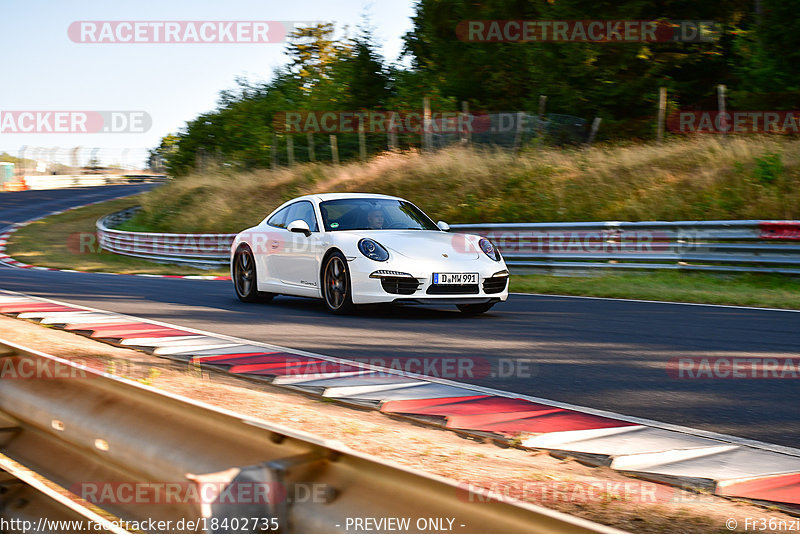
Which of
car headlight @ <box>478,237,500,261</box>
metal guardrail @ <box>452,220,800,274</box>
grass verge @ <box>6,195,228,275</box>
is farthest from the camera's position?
grass verge @ <box>6,195,228,275</box>

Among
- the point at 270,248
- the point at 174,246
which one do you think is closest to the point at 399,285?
the point at 270,248

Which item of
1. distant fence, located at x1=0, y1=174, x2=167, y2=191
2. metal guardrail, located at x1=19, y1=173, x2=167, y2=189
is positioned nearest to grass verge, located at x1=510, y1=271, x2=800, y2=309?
distant fence, located at x1=0, y1=174, x2=167, y2=191

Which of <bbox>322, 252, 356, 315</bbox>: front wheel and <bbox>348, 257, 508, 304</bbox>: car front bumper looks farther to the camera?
<bbox>322, 252, 356, 315</bbox>: front wheel

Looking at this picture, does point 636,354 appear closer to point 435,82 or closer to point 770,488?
point 770,488

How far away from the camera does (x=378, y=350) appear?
6.74 meters

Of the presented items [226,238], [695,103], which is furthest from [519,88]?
[226,238]

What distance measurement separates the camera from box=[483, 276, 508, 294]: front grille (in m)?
8.92

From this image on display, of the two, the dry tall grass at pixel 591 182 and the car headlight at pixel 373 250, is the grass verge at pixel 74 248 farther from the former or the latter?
the car headlight at pixel 373 250

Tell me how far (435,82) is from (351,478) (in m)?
32.6

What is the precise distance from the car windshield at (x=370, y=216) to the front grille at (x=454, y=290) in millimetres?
1358

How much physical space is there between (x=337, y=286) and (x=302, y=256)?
788mm

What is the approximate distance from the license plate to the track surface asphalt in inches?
15.6

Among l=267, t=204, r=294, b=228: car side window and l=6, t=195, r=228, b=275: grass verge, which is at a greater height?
l=267, t=204, r=294, b=228: car side window

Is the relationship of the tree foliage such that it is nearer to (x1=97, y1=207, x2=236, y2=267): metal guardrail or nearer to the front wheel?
(x1=97, y1=207, x2=236, y2=267): metal guardrail
